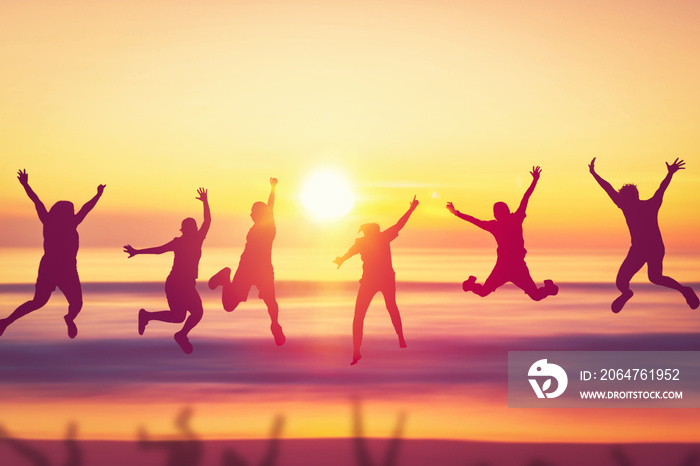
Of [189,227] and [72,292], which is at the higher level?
[189,227]

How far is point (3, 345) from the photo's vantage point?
20578mm

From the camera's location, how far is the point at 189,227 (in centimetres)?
1588

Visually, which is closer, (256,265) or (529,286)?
(256,265)

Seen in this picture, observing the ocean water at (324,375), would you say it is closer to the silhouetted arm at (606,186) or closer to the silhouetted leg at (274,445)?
the silhouetted leg at (274,445)

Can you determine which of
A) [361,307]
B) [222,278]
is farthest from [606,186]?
[222,278]

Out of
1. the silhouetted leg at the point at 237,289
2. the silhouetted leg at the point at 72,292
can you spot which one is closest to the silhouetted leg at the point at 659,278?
the silhouetted leg at the point at 237,289

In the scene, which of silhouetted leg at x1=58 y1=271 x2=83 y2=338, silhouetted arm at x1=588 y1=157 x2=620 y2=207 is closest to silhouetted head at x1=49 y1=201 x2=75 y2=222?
silhouetted leg at x1=58 y1=271 x2=83 y2=338

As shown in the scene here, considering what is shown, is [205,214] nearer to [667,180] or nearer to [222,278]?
[222,278]

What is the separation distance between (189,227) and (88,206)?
1864 mm

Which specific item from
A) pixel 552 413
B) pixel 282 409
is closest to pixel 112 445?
pixel 282 409

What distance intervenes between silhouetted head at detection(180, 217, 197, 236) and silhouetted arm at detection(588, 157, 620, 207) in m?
7.16

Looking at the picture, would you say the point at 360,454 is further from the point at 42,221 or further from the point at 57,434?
the point at 42,221

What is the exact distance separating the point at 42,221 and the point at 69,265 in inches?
36.7
